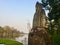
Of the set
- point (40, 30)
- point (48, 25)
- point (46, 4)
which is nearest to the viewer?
point (40, 30)

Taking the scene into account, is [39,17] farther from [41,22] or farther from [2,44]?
[2,44]

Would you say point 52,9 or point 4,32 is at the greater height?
point 52,9

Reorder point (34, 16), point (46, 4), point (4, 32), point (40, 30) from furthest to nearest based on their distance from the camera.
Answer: point (4, 32) < point (46, 4) < point (34, 16) < point (40, 30)

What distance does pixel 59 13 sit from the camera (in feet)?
42.9

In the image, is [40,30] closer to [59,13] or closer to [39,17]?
[39,17]

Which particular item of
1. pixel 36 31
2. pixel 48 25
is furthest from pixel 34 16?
pixel 36 31

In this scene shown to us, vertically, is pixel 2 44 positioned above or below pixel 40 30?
below

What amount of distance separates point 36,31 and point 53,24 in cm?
551

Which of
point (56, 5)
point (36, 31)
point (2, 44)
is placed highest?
point (56, 5)

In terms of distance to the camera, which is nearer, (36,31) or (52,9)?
(36,31)

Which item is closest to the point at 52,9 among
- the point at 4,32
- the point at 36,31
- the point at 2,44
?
the point at 2,44

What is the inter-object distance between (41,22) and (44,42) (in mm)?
4304

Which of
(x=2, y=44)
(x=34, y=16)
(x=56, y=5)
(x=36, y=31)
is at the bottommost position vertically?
(x=2, y=44)

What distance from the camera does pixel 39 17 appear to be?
11969 millimetres
